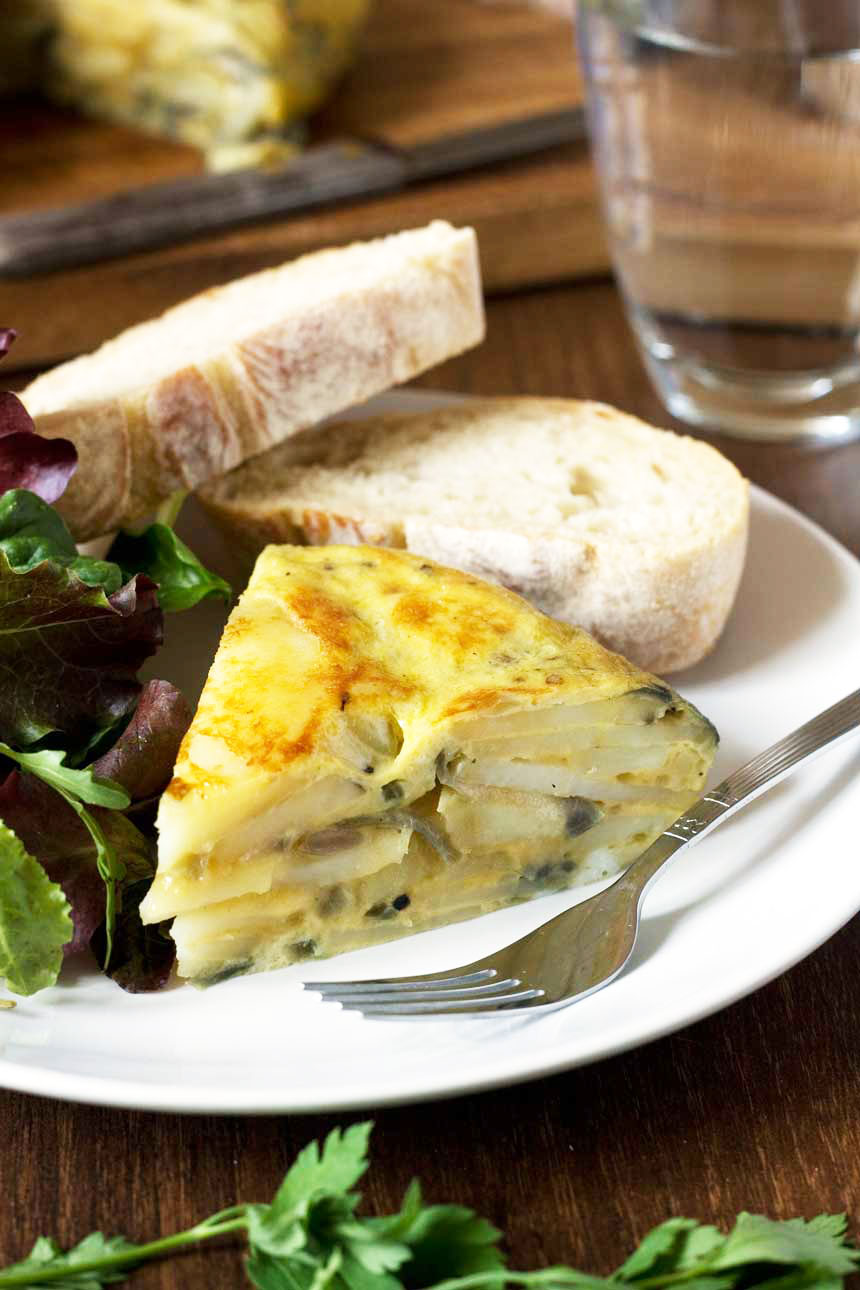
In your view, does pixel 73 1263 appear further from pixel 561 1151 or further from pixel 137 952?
pixel 561 1151

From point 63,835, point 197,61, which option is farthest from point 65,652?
point 197,61

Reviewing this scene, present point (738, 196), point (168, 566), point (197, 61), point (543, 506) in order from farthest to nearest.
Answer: point (197, 61), point (738, 196), point (543, 506), point (168, 566)

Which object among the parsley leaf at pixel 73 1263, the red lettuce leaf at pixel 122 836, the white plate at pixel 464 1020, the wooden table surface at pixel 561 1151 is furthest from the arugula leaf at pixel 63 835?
the parsley leaf at pixel 73 1263

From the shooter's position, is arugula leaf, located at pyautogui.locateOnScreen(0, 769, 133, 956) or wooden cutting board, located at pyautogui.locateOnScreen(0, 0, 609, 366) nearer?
arugula leaf, located at pyautogui.locateOnScreen(0, 769, 133, 956)

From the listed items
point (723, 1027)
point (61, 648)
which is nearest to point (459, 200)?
point (61, 648)

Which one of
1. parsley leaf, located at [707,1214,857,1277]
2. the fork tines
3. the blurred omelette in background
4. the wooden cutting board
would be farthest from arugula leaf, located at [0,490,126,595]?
the blurred omelette in background

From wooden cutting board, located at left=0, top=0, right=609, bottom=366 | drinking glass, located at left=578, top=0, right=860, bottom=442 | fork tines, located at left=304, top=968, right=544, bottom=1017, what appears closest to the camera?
fork tines, located at left=304, top=968, right=544, bottom=1017

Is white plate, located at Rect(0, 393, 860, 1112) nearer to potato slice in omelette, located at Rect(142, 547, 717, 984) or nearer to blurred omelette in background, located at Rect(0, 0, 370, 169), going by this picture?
potato slice in omelette, located at Rect(142, 547, 717, 984)

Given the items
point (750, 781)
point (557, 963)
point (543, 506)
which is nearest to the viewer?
point (557, 963)
